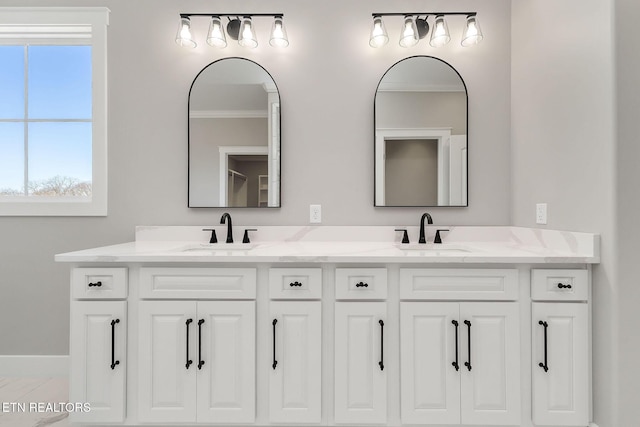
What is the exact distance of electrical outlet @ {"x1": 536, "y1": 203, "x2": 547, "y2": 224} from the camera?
1880mm

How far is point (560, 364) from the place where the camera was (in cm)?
158

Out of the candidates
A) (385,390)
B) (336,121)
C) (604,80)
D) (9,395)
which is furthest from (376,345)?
(9,395)

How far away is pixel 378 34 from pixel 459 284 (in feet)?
5.10

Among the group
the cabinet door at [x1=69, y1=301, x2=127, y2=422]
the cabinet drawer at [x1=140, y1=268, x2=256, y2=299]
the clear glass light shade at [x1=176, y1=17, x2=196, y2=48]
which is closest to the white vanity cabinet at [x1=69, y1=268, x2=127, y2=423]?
the cabinet door at [x1=69, y1=301, x2=127, y2=422]

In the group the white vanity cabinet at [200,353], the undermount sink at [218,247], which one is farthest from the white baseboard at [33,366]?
the undermount sink at [218,247]

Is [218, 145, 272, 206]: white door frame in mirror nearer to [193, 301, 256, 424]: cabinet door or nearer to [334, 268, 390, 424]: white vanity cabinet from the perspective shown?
[193, 301, 256, 424]: cabinet door

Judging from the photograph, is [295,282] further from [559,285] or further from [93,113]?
[93,113]

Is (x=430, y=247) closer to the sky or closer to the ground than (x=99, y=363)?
closer to the sky

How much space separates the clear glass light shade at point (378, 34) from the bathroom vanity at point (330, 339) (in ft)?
4.48

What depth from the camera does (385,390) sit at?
1.60 m

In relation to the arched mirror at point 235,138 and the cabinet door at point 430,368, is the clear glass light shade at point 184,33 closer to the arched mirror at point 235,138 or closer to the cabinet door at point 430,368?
the arched mirror at point 235,138

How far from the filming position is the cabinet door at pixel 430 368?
159cm

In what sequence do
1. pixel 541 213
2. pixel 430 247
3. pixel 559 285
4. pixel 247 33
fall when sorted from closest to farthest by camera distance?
pixel 559 285 < pixel 541 213 < pixel 430 247 < pixel 247 33

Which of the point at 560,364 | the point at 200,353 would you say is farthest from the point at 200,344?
the point at 560,364
